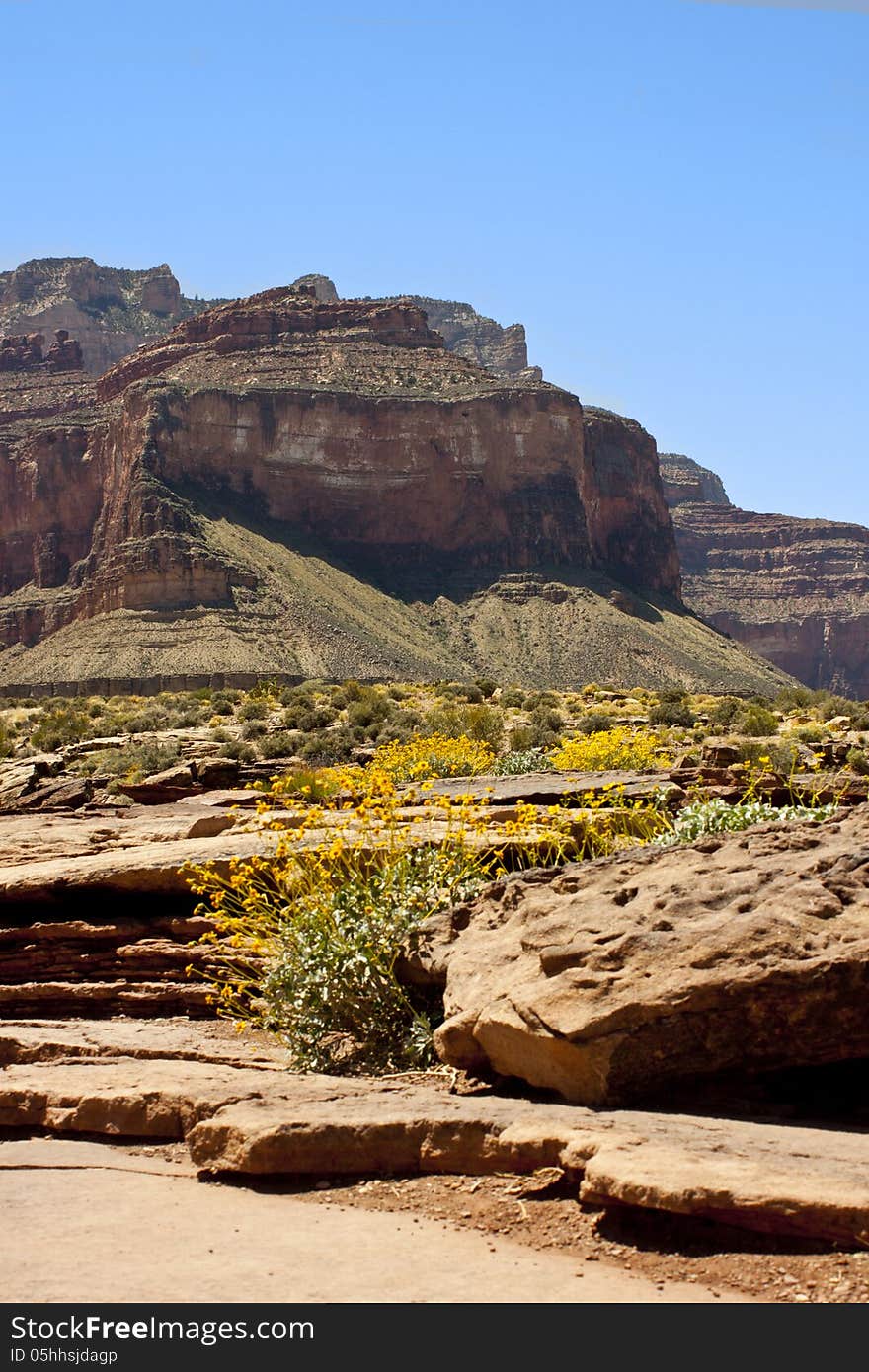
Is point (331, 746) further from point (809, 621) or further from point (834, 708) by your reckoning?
point (809, 621)

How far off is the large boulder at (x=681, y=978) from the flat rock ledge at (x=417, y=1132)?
27cm

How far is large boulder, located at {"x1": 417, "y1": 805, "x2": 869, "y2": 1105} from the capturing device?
6.46m

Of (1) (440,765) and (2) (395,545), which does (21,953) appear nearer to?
(1) (440,765)

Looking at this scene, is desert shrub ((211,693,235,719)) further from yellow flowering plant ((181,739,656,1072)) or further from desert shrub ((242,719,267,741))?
yellow flowering plant ((181,739,656,1072))

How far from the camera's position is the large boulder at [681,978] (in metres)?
6.46

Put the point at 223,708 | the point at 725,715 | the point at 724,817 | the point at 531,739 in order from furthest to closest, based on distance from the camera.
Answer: the point at 223,708 < the point at 725,715 < the point at 531,739 < the point at 724,817

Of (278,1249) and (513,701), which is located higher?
(513,701)

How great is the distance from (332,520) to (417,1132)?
120 m

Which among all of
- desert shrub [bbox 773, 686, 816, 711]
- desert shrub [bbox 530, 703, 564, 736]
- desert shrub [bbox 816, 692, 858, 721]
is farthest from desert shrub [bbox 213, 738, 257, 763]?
desert shrub [bbox 773, 686, 816, 711]

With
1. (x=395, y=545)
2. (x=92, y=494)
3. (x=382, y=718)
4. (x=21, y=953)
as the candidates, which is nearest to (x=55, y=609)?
(x=92, y=494)

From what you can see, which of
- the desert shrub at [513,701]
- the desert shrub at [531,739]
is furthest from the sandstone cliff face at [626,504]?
the desert shrub at [531,739]

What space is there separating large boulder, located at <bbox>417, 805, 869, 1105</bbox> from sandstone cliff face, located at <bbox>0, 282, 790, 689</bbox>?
82.9 meters

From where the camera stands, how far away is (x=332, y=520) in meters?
125

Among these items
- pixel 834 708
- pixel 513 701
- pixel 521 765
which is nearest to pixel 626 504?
pixel 513 701
